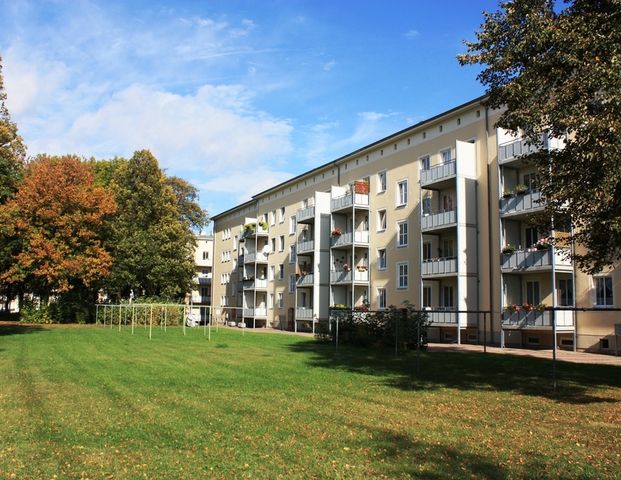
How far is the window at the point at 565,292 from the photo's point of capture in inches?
1153

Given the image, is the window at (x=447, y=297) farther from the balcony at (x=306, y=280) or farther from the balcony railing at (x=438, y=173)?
the balcony at (x=306, y=280)

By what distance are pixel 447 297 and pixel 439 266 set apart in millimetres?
2495

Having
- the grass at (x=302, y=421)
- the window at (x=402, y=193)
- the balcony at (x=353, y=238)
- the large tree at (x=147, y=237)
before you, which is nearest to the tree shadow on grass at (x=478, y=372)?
the grass at (x=302, y=421)

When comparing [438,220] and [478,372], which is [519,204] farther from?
[478,372]

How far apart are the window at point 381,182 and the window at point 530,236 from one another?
41.4ft

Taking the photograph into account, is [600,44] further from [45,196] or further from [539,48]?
[45,196]

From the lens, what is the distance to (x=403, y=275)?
39.3 m

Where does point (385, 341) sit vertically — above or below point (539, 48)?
below

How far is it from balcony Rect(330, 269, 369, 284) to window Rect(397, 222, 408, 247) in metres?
4.11

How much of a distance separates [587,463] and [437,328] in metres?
28.5

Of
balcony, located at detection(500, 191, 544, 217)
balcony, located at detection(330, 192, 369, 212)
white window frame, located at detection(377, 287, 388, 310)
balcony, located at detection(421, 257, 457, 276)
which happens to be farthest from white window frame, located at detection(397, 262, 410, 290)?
balcony, located at detection(500, 191, 544, 217)

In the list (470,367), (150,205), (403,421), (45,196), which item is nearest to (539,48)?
(403,421)

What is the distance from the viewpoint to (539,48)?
12938 millimetres

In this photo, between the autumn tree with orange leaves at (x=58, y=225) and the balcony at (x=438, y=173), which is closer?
the balcony at (x=438, y=173)
